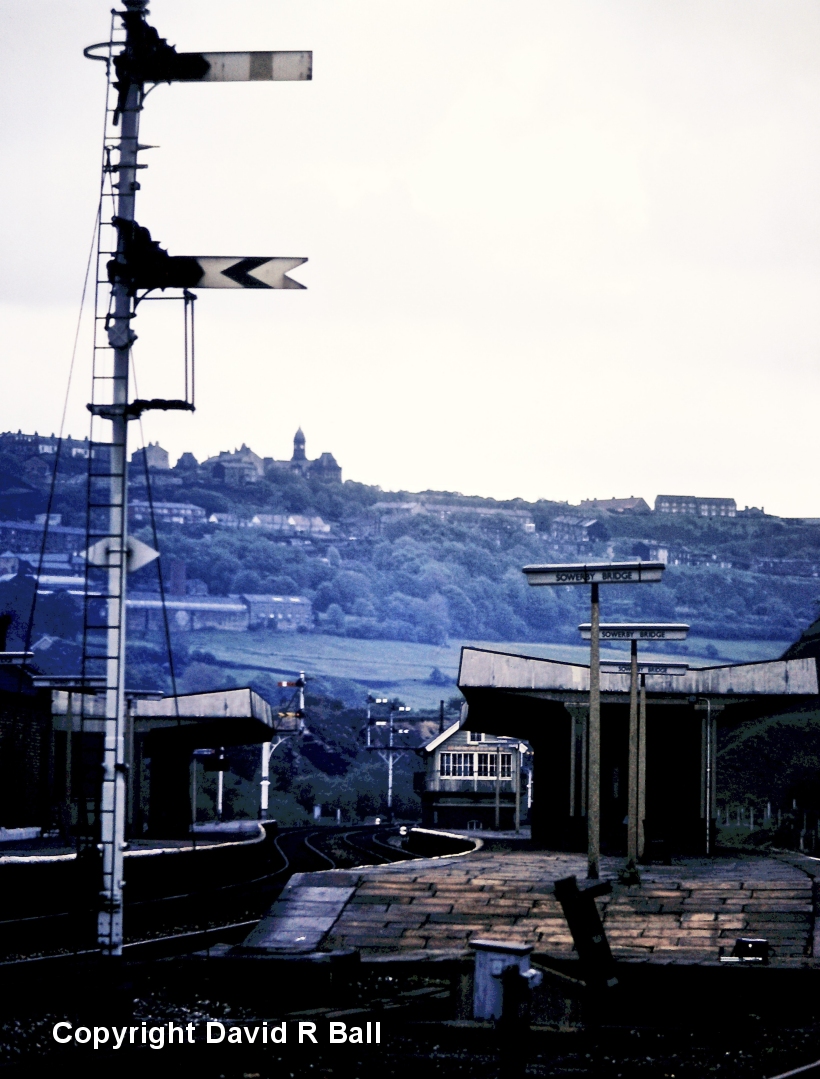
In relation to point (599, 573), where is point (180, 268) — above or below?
above

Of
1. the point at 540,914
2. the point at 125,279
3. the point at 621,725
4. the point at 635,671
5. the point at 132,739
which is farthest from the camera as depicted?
the point at 132,739

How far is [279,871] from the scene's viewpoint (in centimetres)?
3653

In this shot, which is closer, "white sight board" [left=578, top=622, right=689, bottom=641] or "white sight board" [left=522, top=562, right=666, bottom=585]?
"white sight board" [left=522, top=562, right=666, bottom=585]

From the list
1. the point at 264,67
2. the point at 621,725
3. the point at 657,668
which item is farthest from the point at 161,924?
the point at 264,67

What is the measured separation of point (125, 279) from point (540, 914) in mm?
9560

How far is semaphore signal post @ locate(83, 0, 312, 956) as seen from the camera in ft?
40.9

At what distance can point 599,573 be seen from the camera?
63.2ft

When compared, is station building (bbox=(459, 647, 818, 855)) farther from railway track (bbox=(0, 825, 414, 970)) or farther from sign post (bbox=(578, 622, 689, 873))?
railway track (bbox=(0, 825, 414, 970))

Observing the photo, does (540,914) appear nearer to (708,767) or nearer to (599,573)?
(599,573)

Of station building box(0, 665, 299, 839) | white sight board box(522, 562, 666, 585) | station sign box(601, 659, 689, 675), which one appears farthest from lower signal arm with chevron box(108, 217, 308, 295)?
station building box(0, 665, 299, 839)

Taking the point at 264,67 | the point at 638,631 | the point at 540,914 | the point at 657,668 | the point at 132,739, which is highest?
the point at 264,67

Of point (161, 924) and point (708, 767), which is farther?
point (708, 767)

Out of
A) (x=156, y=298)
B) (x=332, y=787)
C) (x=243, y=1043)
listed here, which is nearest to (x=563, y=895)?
(x=243, y=1043)

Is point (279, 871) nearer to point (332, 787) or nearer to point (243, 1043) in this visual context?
point (243, 1043)
